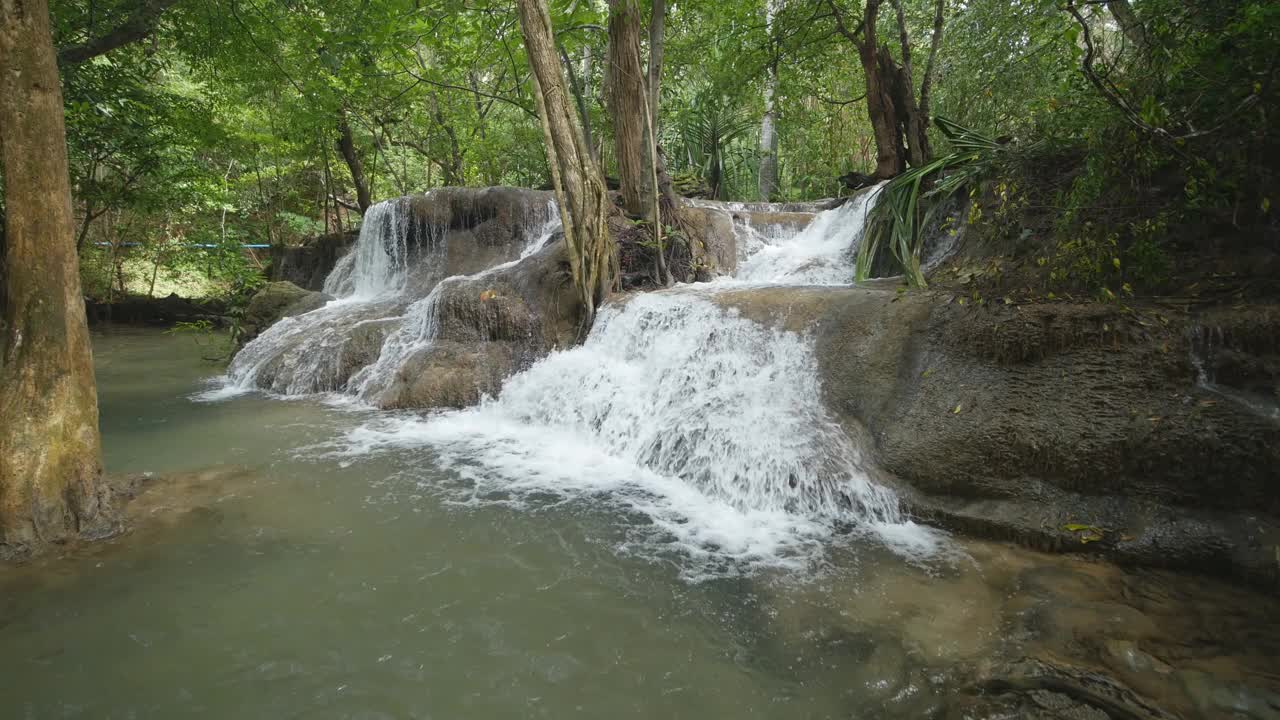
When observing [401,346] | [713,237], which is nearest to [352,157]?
[401,346]

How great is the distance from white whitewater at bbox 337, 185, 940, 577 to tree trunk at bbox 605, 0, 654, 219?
2.08 metres

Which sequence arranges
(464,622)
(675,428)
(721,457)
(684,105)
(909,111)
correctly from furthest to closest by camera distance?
(684,105), (909,111), (675,428), (721,457), (464,622)

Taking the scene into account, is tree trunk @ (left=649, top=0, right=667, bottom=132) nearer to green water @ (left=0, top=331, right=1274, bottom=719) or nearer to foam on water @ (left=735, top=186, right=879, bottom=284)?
foam on water @ (left=735, top=186, right=879, bottom=284)

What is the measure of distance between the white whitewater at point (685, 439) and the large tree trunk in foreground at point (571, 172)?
1.87 feet

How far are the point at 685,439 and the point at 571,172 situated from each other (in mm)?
3348

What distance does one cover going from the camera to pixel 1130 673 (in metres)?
1.95

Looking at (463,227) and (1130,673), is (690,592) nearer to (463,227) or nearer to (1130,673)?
(1130,673)

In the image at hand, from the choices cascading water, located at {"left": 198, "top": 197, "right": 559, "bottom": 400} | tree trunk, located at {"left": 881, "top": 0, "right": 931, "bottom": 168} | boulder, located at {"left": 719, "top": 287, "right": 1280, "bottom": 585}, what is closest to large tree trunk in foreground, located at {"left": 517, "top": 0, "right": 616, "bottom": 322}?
cascading water, located at {"left": 198, "top": 197, "right": 559, "bottom": 400}

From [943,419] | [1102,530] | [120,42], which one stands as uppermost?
[120,42]

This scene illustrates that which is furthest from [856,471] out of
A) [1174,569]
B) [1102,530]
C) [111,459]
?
[111,459]

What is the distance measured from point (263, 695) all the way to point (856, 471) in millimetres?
3136

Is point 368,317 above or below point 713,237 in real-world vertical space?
below

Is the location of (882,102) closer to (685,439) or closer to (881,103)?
(881,103)

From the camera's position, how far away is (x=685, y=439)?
419 cm
